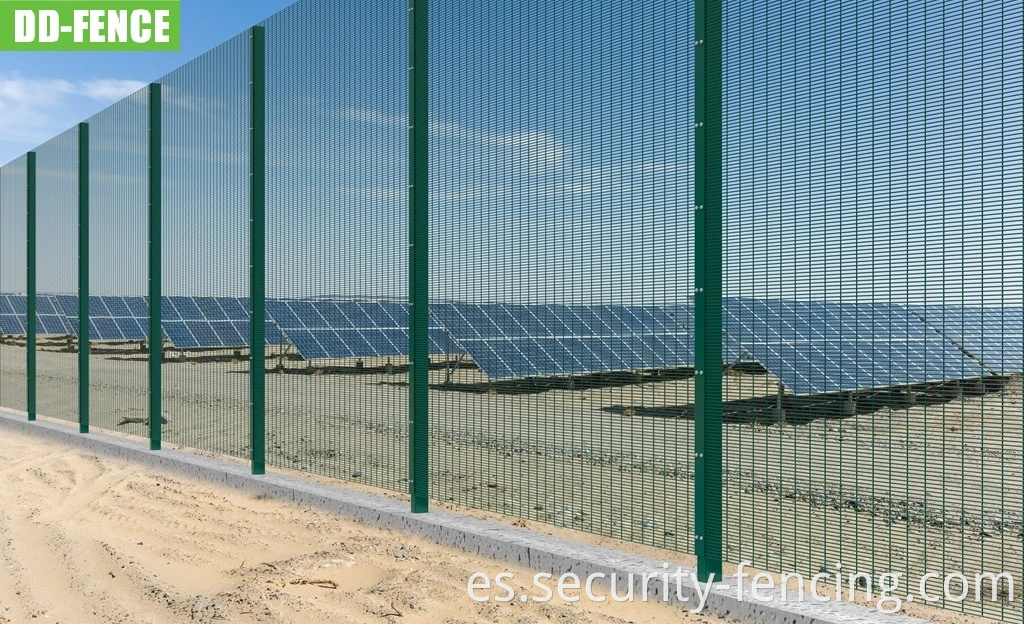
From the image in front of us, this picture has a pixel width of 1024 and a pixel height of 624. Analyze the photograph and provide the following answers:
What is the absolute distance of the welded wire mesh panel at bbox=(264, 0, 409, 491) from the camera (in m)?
6.35

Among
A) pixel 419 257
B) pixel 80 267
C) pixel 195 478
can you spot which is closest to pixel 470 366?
pixel 419 257

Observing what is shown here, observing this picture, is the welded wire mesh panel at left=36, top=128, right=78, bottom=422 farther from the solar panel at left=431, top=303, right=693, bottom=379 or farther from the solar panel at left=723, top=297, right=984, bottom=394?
the solar panel at left=723, top=297, right=984, bottom=394

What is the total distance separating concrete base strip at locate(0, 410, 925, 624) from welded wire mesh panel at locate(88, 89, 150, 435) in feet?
6.05

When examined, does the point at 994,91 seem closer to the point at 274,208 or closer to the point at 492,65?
the point at 492,65

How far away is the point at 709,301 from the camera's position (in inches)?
172

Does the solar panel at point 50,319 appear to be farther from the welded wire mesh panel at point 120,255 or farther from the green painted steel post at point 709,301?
the green painted steel post at point 709,301

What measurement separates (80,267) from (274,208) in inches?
164

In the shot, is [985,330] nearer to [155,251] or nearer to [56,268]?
[155,251]

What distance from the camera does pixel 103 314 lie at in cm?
1110

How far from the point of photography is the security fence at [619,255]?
12.4 ft

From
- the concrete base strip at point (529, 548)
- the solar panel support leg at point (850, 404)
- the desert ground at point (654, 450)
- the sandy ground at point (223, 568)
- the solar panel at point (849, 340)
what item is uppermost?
the solar panel at point (849, 340)

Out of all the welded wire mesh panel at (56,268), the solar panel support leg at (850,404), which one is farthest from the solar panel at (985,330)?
the welded wire mesh panel at (56,268)

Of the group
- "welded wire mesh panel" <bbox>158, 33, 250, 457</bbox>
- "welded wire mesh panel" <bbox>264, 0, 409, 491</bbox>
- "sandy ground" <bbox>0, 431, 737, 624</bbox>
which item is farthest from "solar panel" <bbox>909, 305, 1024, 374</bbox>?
"welded wire mesh panel" <bbox>158, 33, 250, 457</bbox>

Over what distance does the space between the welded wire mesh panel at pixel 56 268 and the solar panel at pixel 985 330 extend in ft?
31.0
